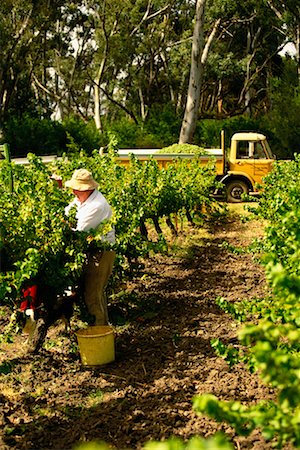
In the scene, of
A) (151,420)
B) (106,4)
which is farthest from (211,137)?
(151,420)

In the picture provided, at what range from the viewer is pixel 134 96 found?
45906 millimetres

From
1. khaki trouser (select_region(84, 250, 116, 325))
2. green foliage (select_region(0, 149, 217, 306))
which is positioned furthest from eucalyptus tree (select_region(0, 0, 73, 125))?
khaki trouser (select_region(84, 250, 116, 325))

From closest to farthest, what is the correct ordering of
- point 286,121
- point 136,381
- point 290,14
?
point 136,381
point 290,14
point 286,121

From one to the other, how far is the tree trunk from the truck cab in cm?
606

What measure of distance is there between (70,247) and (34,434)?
6.32ft

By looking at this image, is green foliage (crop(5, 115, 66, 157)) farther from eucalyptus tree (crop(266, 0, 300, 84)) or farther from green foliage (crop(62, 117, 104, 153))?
eucalyptus tree (crop(266, 0, 300, 84))

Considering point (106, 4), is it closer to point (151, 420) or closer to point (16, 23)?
point (16, 23)

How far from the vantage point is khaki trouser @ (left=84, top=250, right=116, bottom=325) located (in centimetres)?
714

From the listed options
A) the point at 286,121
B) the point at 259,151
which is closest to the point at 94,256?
the point at 259,151

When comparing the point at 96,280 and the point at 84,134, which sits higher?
the point at 84,134

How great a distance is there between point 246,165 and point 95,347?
517 inches

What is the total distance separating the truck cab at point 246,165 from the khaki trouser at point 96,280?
12.0m

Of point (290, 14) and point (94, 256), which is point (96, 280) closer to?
point (94, 256)

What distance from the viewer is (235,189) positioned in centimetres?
1908
